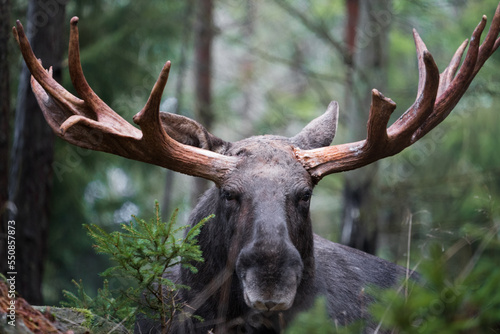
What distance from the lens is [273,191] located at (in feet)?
16.0

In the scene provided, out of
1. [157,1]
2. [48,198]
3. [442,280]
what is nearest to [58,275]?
[48,198]

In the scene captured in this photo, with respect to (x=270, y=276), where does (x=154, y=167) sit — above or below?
above

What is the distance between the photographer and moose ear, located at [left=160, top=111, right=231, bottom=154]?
18.0ft

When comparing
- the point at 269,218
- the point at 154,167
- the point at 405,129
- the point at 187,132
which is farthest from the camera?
the point at 154,167

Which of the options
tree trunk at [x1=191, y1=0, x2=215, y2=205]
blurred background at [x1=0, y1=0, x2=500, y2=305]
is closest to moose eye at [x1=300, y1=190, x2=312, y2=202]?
blurred background at [x1=0, y1=0, x2=500, y2=305]

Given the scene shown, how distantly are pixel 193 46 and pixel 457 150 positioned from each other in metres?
6.71

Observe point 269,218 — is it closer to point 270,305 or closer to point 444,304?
point 270,305

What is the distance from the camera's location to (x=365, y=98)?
10594mm

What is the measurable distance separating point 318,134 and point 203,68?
28.9 feet

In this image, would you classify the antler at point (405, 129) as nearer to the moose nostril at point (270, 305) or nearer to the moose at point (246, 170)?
the moose at point (246, 170)

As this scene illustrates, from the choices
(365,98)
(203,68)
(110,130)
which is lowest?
(110,130)

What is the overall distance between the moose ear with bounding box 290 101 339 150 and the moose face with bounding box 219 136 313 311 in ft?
0.82

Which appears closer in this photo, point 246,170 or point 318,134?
point 246,170

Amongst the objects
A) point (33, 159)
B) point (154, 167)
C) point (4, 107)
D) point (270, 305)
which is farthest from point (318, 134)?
point (154, 167)
